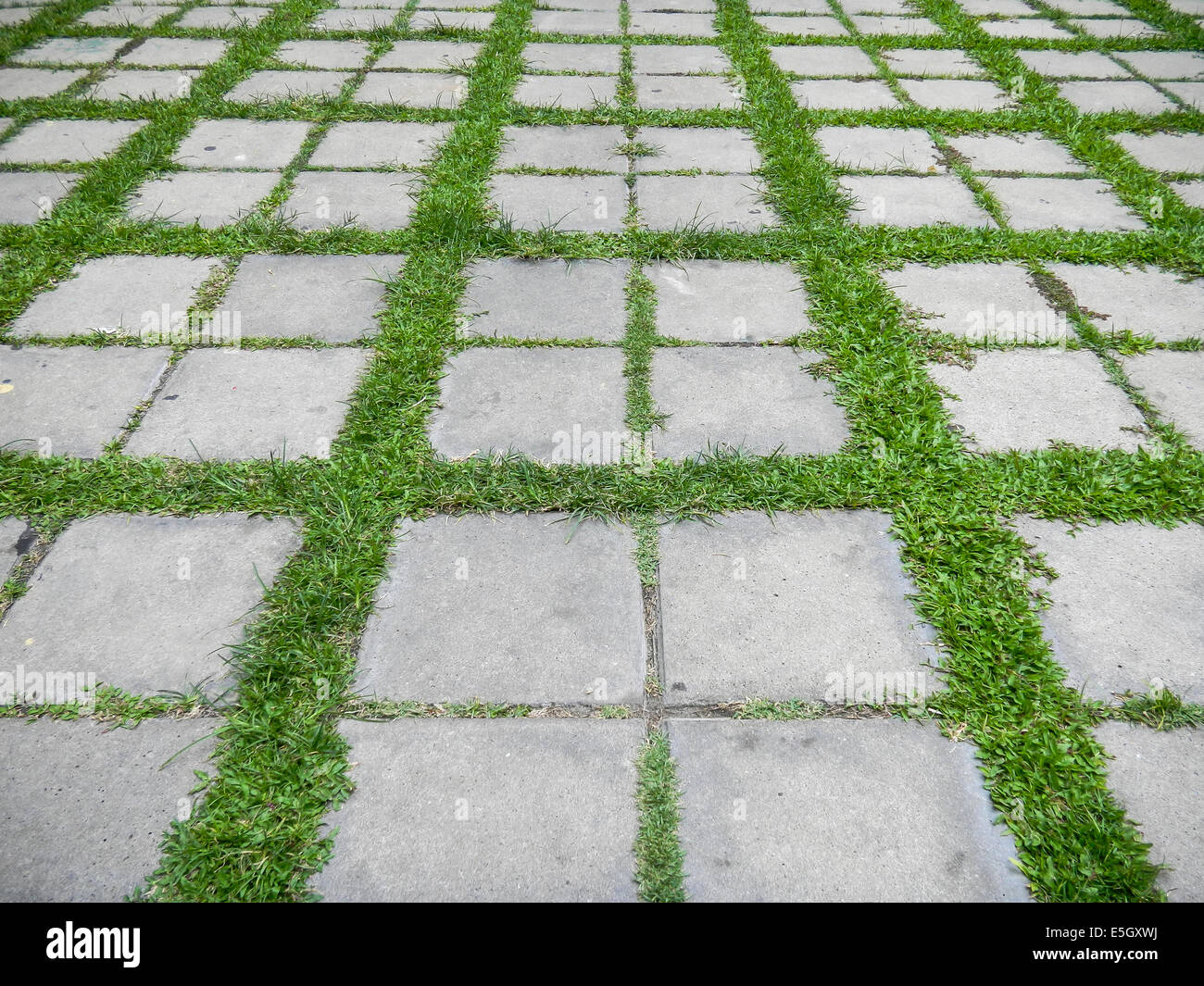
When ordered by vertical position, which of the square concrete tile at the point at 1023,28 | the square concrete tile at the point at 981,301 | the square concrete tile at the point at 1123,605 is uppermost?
the square concrete tile at the point at 1023,28

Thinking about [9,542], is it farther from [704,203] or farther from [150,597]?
[704,203]

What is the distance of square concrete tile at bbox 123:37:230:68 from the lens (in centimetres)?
477

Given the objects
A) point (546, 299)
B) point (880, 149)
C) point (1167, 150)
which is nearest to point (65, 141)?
point (546, 299)

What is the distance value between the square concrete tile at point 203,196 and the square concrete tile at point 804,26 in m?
3.47

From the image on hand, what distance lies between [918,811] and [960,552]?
751mm

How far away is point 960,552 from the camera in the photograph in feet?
6.98

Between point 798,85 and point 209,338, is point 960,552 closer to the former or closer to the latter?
point 209,338

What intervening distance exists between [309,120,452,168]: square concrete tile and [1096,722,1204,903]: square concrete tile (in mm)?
3495

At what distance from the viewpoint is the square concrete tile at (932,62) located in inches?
192

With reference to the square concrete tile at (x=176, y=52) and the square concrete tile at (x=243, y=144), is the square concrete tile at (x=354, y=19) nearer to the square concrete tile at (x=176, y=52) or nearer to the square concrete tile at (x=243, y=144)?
the square concrete tile at (x=176, y=52)

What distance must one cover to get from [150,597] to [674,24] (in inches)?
200

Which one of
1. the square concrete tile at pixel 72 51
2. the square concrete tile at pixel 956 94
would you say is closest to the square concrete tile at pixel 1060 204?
the square concrete tile at pixel 956 94
